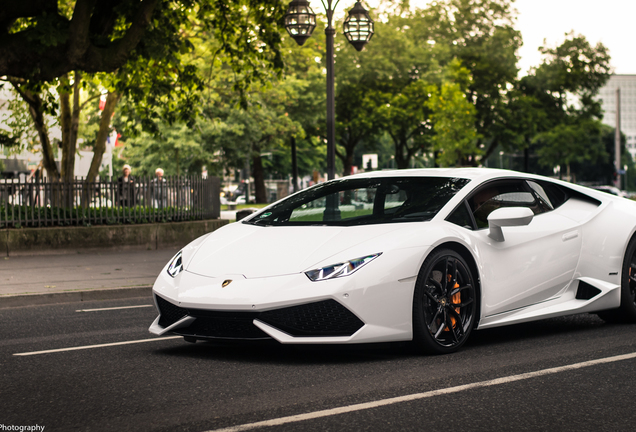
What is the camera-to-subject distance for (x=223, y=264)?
543cm

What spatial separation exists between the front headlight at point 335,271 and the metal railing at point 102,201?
38.7 ft

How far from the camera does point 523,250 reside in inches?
240

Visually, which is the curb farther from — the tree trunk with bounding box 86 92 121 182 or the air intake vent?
the tree trunk with bounding box 86 92 121 182

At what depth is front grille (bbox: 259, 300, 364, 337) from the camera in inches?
198

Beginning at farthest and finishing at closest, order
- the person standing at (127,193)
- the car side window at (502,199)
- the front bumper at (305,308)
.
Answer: the person standing at (127,193) < the car side window at (502,199) < the front bumper at (305,308)

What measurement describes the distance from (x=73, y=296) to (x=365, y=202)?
17.1 feet

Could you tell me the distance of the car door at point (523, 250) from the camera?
586 cm

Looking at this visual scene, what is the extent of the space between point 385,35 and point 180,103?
28.2 meters

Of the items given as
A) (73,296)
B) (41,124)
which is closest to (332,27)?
(73,296)

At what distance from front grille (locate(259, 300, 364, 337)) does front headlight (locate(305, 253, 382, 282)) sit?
0.53ft

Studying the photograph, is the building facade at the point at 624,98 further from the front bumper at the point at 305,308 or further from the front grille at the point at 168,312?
the front grille at the point at 168,312

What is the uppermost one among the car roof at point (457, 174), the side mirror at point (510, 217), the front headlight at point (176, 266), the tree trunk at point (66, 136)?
the tree trunk at point (66, 136)

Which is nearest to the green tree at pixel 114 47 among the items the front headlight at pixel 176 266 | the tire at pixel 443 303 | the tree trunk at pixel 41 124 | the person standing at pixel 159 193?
the tree trunk at pixel 41 124

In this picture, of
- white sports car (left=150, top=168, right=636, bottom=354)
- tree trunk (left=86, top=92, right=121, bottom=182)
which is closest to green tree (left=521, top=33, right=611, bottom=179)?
tree trunk (left=86, top=92, right=121, bottom=182)
